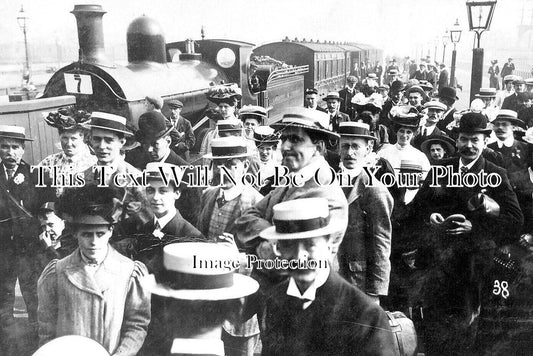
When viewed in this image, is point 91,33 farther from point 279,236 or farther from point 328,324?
point 328,324

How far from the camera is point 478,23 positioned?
2.61 m

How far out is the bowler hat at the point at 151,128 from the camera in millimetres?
2715

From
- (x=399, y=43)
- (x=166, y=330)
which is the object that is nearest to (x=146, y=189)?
(x=166, y=330)

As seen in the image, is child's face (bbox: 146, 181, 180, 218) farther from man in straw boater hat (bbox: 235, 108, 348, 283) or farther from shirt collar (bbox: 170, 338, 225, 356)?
shirt collar (bbox: 170, 338, 225, 356)

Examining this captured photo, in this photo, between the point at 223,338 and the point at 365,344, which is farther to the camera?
the point at 223,338

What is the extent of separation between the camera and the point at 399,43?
3205mm

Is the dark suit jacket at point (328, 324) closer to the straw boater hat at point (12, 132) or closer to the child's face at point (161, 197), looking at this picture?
the child's face at point (161, 197)

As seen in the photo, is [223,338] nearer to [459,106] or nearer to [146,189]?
[146,189]

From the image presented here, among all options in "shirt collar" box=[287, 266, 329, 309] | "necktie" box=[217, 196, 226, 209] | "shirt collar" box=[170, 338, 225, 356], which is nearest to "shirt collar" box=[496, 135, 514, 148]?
"shirt collar" box=[287, 266, 329, 309]

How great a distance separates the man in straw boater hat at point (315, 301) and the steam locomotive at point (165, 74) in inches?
62.8

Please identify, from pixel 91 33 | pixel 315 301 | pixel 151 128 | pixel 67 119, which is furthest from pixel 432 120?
pixel 91 33

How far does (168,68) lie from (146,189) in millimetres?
2020

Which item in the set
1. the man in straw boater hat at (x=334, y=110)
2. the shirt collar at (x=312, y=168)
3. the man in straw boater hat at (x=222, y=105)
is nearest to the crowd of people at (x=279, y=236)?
the shirt collar at (x=312, y=168)

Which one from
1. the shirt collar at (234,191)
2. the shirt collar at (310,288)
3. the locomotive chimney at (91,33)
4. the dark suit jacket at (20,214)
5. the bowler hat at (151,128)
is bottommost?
the shirt collar at (310,288)
